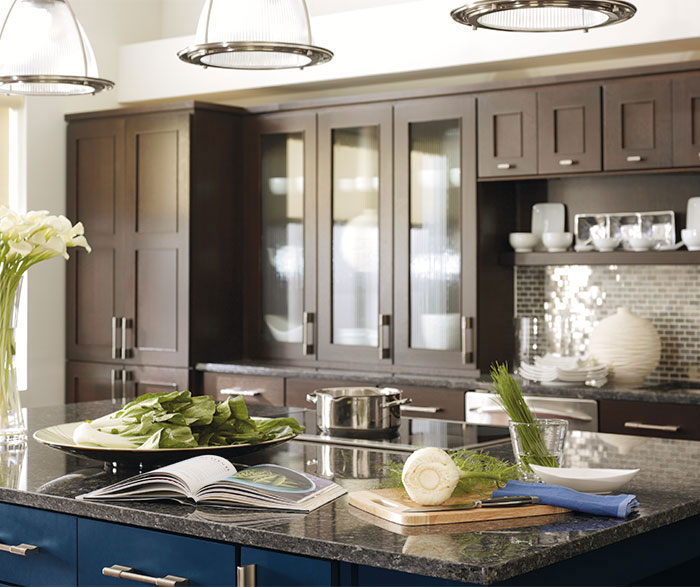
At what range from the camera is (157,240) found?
5.34 meters

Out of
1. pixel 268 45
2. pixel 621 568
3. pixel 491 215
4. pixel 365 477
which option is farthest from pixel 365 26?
pixel 621 568

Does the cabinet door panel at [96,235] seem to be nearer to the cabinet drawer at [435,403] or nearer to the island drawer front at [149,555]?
the cabinet drawer at [435,403]

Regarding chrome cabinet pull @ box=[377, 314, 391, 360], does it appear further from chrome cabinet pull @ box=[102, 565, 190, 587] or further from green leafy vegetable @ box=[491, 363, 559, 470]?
chrome cabinet pull @ box=[102, 565, 190, 587]

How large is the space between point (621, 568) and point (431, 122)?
3.28m

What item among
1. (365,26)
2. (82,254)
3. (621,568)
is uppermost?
(365,26)

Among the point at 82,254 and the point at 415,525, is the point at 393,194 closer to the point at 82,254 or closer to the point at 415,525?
the point at 82,254

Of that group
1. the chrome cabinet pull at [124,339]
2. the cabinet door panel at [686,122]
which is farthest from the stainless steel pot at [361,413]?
the chrome cabinet pull at [124,339]

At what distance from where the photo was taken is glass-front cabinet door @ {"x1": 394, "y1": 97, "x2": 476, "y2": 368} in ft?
15.5

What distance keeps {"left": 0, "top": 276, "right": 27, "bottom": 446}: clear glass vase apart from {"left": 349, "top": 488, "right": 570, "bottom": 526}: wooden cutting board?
1.19 meters

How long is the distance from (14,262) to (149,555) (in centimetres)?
112

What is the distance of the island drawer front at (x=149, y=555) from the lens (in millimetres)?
1794

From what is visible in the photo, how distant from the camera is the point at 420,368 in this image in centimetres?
484

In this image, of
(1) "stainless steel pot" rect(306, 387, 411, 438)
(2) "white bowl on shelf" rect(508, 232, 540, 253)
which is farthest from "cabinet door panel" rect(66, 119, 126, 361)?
(1) "stainless steel pot" rect(306, 387, 411, 438)

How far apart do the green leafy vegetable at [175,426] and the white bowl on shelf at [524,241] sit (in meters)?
2.58
